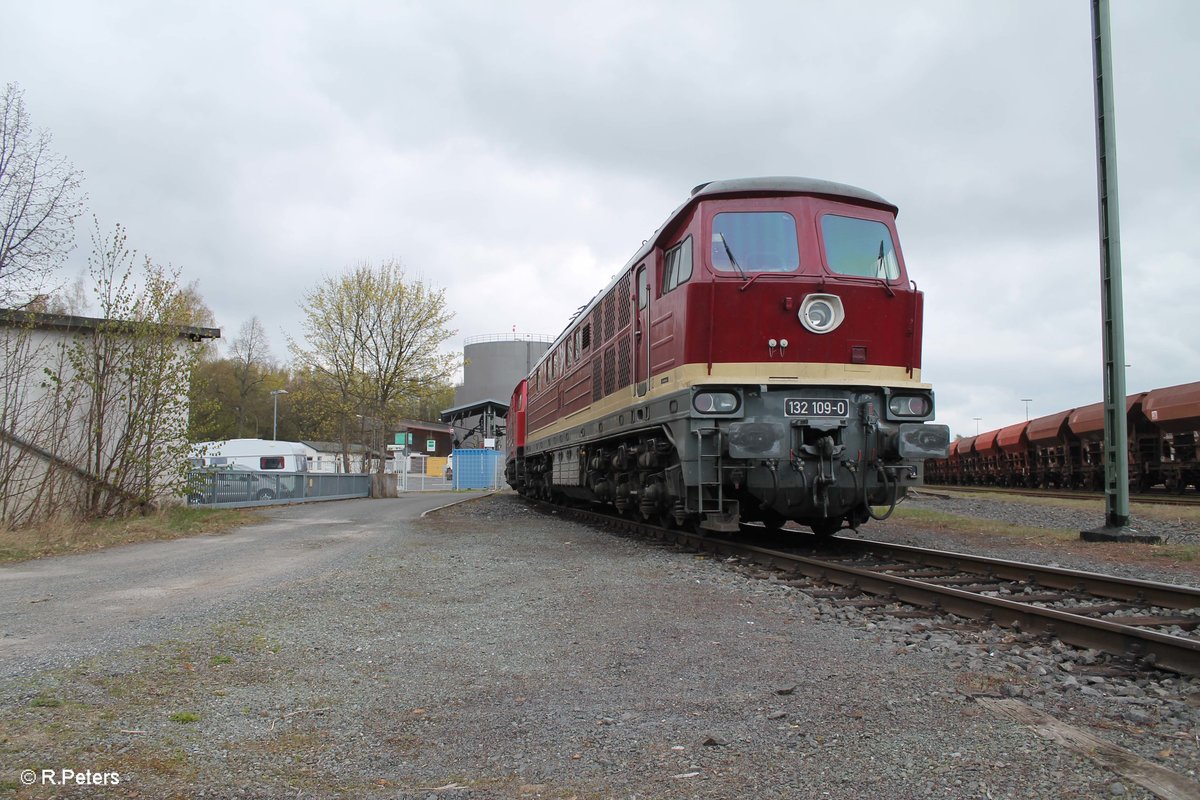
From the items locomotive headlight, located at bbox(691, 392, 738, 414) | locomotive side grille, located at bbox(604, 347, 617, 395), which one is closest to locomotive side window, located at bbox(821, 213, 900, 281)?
locomotive headlight, located at bbox(691, 392, 738, 414)

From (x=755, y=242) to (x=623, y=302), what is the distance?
2.76 metres

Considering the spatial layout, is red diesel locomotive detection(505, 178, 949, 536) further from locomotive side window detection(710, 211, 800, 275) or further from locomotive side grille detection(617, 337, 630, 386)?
locomotive side grille detection(617, 337, 630, 386)

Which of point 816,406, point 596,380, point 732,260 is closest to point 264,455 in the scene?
point 596,380

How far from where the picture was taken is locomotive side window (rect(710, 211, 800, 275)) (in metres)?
7.93

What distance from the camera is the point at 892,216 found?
28.2 ft

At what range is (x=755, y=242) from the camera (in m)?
8.01

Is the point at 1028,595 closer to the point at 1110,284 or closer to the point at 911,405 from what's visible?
the point at 911,405

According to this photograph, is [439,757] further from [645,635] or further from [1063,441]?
[1063,441]

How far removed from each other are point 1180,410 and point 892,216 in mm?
14132

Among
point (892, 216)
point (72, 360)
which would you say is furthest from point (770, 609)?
point (72, 360)

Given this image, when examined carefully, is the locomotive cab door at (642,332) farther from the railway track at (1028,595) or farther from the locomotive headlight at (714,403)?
the railway track at (1028,595)

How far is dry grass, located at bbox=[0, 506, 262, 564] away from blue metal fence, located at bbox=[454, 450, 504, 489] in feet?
81.3

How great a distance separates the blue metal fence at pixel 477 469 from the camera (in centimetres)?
3969

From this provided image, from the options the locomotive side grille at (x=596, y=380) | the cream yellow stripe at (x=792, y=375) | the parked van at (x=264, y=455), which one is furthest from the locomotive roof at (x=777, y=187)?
the parked van at (x=264, y=455)
